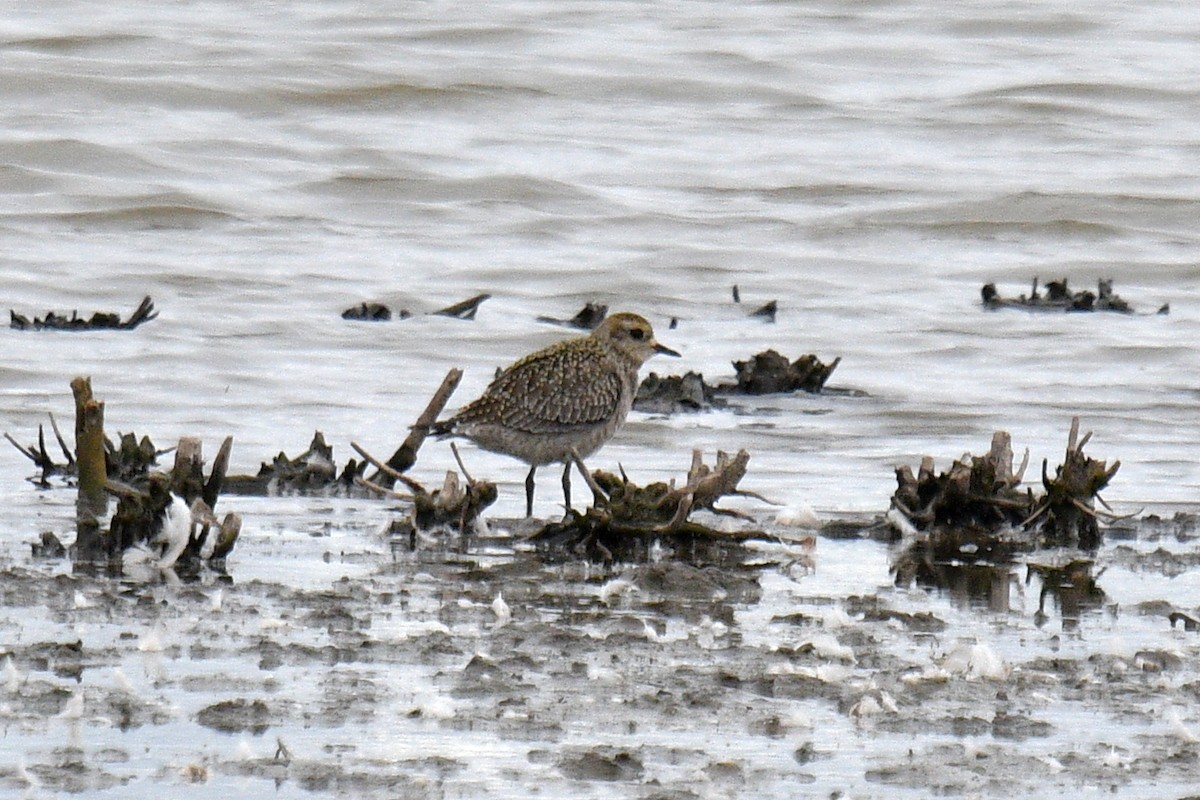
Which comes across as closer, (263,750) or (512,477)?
(263,750)

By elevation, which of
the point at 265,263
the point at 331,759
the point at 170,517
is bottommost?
the point at 331,759

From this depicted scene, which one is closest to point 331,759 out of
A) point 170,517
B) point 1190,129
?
point 170,517

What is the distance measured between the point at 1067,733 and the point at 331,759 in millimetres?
1747

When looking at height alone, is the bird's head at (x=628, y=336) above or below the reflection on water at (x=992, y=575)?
above

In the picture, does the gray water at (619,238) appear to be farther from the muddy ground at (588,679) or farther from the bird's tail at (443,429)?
the bird's tail at (443,429)

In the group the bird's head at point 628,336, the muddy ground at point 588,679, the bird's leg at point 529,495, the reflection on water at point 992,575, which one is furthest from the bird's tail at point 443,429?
the reflection on water at point 992,575

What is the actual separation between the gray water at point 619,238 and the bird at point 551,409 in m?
0.32

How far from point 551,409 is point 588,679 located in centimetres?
349

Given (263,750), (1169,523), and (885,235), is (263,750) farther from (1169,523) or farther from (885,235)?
(885,235)

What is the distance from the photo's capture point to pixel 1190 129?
2416 centimetres

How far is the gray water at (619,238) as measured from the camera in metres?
8.36

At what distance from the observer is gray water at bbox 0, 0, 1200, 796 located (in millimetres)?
8359

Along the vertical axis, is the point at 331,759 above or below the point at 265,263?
below

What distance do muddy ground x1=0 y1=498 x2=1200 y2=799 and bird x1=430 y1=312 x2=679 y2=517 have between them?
4.94 ft
